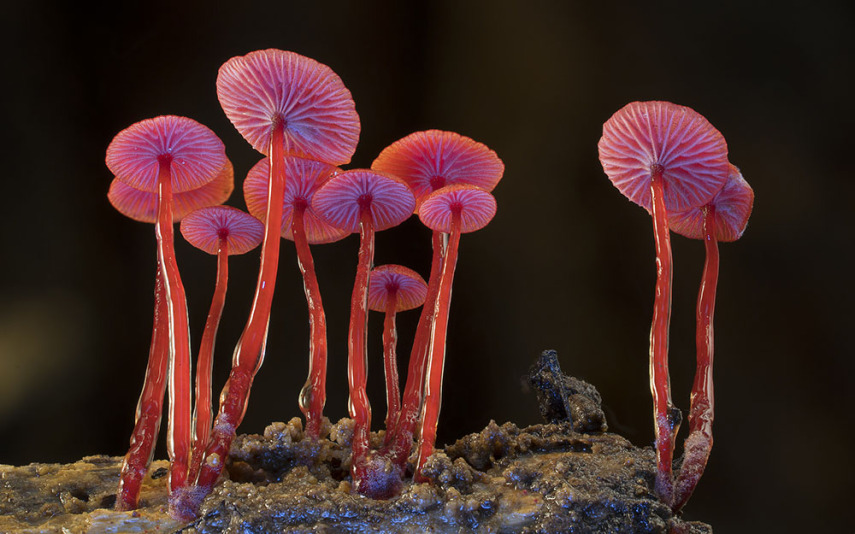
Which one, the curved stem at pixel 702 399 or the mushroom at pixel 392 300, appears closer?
the curved stem at pixel 702 399

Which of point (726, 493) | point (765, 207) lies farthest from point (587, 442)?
point (765, 207)

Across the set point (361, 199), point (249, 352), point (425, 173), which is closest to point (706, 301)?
point (425, 173)

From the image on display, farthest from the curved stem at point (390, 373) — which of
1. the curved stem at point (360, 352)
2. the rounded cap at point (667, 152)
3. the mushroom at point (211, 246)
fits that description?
the rounded cap at point (667, 152)

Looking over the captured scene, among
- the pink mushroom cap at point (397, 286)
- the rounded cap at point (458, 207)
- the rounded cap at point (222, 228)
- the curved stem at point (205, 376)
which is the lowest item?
the curved stem at point (205, 376)

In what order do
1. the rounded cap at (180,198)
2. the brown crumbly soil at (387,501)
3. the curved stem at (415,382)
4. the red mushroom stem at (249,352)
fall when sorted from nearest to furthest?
1. the brown crumbly soil at (387,501)
2. the red mushroom stem at (249,352)
3. the curved stem at (415,382)
4. the rounded cap at (180,198)

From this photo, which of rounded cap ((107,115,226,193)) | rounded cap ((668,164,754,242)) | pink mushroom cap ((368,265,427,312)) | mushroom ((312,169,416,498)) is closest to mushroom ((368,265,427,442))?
pink mushroom cap ((368,265,427,312))

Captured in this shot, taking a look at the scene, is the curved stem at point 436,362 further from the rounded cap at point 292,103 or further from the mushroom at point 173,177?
the mushroom at point 173,177

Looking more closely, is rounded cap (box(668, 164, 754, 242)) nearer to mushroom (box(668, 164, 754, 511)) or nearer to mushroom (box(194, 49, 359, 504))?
A: mushroom (box(668, 164, 754, 511))
